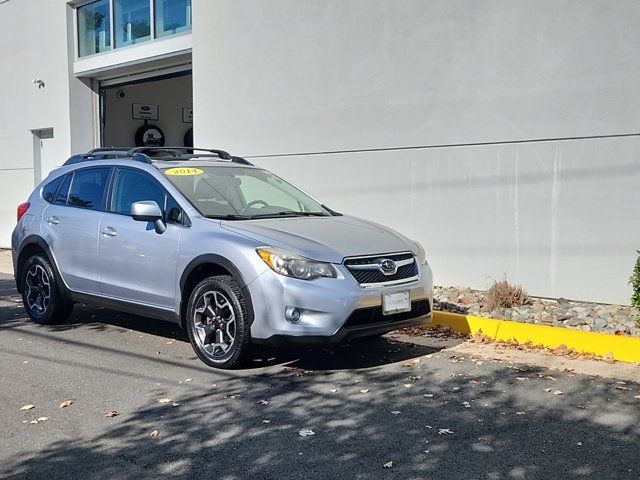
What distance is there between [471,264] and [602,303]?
5.53 ft

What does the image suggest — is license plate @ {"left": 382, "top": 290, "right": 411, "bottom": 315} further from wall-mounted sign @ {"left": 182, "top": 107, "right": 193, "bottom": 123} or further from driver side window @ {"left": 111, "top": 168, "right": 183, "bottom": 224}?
wall-mounted sign @ {"left": 182, "top": 107, "right": 193, "bottom": 123}

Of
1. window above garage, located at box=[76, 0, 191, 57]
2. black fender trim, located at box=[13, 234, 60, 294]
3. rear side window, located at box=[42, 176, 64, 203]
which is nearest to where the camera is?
black fender trim, located at box=[13, 234, 60, 294]

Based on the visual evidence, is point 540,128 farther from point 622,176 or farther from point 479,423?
point 479,423

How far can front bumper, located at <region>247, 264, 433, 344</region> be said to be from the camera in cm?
532

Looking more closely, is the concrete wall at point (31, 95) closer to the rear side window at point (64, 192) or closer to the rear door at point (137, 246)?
the rear side window at point (64, 192)

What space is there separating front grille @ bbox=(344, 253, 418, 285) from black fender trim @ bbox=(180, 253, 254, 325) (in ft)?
2.71

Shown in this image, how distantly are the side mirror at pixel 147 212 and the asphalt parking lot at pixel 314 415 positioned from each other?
1218 mm

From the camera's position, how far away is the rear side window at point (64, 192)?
747 centimetres

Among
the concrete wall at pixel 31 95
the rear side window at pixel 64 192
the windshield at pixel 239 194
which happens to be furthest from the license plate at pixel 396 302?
the concrete wall at pixel 31 95

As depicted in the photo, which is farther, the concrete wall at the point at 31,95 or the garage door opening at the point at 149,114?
the garage door opening at the point at 149,114

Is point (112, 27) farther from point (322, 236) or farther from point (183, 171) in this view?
point (322, 236)

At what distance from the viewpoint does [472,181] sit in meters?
8.77

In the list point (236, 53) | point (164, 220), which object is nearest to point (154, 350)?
point (164, 220)

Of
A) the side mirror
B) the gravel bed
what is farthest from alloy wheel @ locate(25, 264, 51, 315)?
the gravel bed
